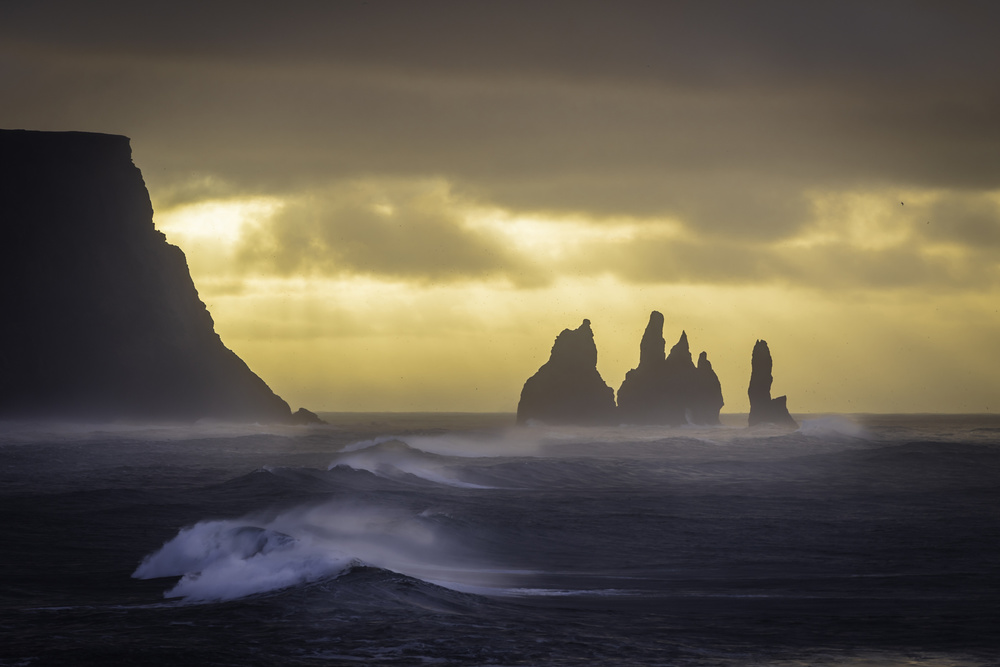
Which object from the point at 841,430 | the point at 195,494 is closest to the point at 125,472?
the point at 195,494

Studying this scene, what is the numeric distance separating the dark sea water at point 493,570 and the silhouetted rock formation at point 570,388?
114 m

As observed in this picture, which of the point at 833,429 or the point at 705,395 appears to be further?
the point at 705,395

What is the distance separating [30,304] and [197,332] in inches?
797

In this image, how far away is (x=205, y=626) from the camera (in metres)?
15.4

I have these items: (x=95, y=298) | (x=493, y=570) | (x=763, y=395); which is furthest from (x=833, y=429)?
(x=493, y=570)

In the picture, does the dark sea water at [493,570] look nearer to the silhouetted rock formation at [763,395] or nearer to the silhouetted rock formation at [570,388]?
the silhouetted rock formation at [763,395]

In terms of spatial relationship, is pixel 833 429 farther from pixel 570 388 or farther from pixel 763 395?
pixel 570 388

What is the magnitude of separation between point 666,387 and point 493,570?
451ft

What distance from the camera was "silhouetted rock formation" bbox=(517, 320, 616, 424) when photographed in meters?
161

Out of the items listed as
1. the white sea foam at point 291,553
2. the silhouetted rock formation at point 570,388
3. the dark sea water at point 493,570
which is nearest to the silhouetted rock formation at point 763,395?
the silhouetted rock formation at point 570,388

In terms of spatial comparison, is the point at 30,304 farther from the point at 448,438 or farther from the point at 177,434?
the point at 448,438

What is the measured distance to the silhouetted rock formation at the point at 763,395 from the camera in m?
140

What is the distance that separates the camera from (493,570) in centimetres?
2253

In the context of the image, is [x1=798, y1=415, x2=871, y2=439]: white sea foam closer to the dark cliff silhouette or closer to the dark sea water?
the dark cliff silhouette
